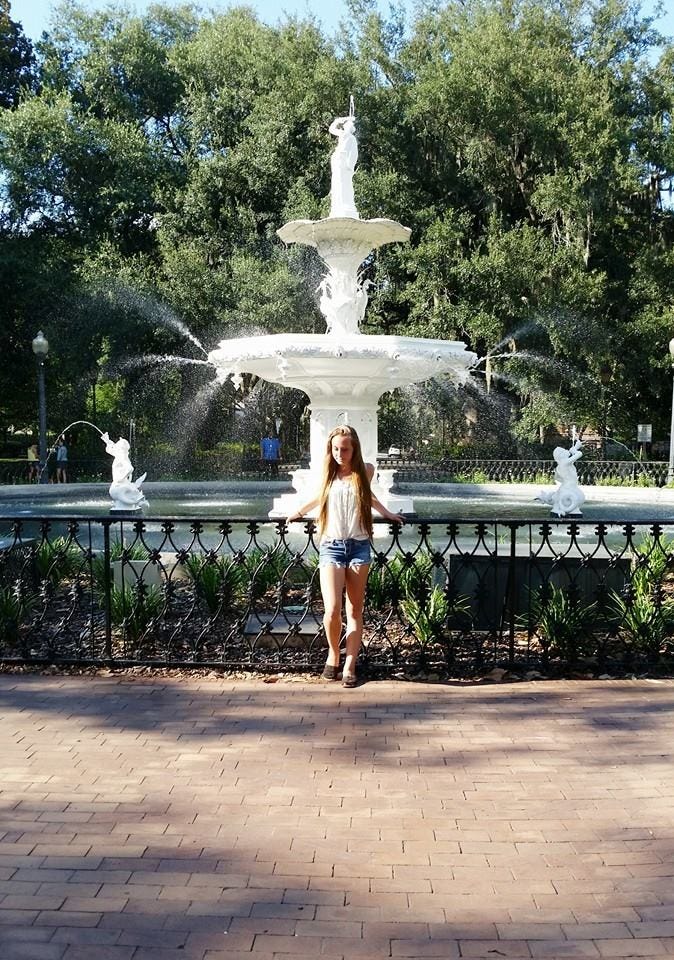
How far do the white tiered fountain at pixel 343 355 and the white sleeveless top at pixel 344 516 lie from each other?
5474 mm

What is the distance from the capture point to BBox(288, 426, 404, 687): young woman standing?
581cm

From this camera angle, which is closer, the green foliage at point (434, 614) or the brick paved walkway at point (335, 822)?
the brick paved walkway at point (335, 822)

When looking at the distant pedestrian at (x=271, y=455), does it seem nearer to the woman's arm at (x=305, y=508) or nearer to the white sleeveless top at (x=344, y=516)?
the woman's arm at (x=305, y=508)

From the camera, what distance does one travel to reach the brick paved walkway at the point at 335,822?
299 cm

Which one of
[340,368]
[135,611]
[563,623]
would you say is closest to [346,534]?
[563,623]

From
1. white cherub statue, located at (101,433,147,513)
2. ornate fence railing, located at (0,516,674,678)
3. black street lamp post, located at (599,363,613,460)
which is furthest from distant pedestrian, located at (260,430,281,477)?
ornate fence railing, located at (0,516,674,678)

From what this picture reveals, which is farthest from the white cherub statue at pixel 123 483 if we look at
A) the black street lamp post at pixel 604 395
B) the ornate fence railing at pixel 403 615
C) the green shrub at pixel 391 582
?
the black street lamp post at pixel 604 395

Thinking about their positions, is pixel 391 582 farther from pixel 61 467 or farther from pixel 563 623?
pixel 61 467

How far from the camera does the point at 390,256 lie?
28.8 metres

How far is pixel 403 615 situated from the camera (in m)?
6.84

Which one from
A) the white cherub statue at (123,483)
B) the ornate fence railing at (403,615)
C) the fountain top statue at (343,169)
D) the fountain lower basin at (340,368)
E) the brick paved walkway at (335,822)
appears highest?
the fountain top statue at (343,169)

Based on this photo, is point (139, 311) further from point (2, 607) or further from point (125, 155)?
point (2, 607)

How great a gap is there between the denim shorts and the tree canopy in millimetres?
20983

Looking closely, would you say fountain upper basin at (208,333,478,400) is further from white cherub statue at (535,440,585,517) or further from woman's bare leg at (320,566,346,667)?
woman's bare leg at (320,566,346,667)
